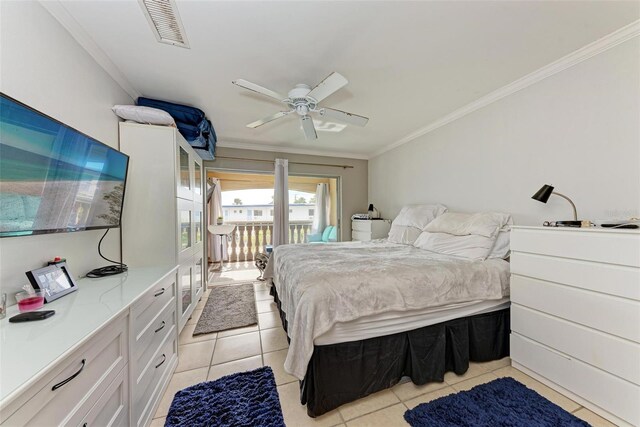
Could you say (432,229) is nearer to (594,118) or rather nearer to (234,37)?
(594,118)

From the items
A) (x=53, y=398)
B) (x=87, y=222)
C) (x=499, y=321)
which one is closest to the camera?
(x=53, y=398)

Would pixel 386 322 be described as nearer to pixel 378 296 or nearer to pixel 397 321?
pixel 397 321

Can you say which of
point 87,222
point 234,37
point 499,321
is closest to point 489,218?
point 499,321

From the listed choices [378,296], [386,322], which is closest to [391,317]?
[386,322]

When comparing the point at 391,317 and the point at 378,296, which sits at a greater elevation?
the point at 378,296

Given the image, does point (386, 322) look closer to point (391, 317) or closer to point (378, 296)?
point (391, 317)

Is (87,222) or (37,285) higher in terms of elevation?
(87,222)

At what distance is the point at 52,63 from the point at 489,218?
132 inches

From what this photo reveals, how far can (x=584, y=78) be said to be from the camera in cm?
174

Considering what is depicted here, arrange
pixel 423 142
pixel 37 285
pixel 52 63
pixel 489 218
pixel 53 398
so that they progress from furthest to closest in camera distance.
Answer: pixel 423 142, pixel 489 218, pixel 52 63, pixel 37 285, pixel 53 398

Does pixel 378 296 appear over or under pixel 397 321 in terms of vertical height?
over

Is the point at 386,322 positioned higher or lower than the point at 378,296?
lower

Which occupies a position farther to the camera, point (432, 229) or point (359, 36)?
point (432, 229)

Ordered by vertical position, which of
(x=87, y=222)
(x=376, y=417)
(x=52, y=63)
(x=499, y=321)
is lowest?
(x=376, y=417)
